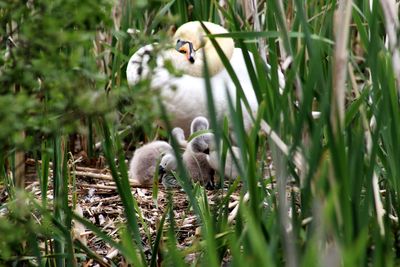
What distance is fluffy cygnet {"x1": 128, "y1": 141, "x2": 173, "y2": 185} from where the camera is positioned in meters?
4.07

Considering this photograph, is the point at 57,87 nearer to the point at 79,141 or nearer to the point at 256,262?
the point at 256,262

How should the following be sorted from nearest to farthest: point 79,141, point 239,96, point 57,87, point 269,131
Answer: point 57,87 → point 269,131 → point 239,96 → point 79,141

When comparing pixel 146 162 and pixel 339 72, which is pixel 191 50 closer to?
pixel 146 162

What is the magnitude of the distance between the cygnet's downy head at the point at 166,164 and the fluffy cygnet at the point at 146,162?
23mm

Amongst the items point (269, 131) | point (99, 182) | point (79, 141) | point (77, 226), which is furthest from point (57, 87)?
point (79, 141)

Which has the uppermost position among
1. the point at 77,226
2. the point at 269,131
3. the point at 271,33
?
the point at 271,33

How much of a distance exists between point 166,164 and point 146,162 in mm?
85

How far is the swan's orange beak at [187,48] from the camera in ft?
14.9

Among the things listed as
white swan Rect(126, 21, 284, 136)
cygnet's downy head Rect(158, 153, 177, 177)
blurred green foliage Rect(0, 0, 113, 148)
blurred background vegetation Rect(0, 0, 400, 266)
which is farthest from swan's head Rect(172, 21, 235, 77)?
blurred green foliage Rect(0, 0, 113, 148)

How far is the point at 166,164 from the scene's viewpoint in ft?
13.3

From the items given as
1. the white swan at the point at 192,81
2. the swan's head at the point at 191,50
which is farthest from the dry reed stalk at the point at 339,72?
the swan's head at the point at 191,50

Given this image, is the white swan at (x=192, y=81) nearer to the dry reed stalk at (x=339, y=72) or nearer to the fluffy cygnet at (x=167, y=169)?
the fluffy cygnet at (x=167, y=169)

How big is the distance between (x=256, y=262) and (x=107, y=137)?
855 millimetres

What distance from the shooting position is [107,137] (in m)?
2.40
